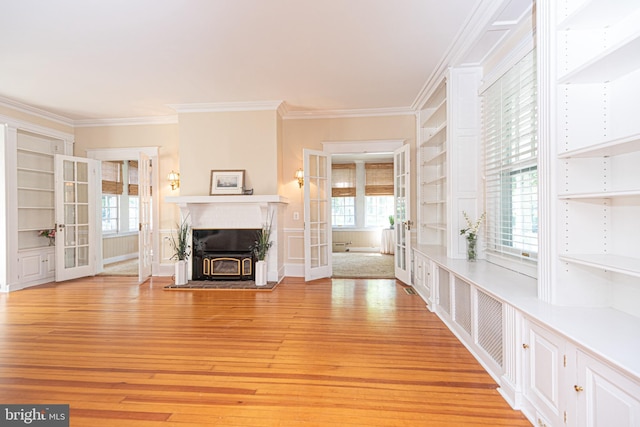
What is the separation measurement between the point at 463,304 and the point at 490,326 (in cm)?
54

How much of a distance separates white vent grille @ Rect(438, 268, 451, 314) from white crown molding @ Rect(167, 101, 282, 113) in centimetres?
342

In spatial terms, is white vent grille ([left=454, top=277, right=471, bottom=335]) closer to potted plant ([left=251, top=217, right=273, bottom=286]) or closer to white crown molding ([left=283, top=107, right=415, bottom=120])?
potted plant ([left=251, top=217, right=273, bottom=286])

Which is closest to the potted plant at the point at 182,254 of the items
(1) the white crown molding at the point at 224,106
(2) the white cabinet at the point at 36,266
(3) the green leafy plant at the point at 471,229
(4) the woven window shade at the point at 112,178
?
(1) the white crown molding at the point at 224,106

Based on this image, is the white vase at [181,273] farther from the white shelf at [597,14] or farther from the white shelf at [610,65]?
the white shelf at [597,14]

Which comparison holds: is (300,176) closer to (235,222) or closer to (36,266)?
(235,222)

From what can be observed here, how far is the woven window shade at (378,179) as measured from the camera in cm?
915

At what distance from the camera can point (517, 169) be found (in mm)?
2799

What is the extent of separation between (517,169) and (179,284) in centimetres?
464

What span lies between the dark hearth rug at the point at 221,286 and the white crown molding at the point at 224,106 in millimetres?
2737

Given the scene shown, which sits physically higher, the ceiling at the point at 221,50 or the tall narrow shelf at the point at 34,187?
the ceiling at the point at 221,50

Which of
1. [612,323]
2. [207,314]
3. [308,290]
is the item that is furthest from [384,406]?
[308,290]

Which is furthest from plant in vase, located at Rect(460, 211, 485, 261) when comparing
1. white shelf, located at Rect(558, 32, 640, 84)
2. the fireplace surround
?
the fireplace surround

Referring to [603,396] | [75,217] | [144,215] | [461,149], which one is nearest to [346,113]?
[461,149]

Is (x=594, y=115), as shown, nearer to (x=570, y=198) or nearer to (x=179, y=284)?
(x=570, y=198)
